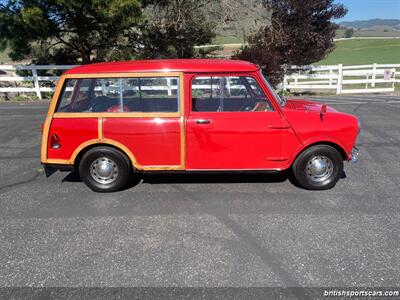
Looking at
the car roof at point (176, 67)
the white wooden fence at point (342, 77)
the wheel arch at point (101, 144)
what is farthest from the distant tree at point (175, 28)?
the wheel arch at point (101, 144)

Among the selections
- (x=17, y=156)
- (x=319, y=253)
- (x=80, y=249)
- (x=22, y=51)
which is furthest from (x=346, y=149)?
(x=22, y=51)

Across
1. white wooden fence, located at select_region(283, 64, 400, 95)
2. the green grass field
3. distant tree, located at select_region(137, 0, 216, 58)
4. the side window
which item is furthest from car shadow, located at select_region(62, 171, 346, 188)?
the green grass field

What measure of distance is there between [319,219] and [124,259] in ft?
7.06

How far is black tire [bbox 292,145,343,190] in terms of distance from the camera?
174 inches

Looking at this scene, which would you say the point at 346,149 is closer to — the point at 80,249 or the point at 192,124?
the point at 192,124

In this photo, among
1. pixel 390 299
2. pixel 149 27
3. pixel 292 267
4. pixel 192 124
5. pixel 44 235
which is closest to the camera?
pixel 390 299

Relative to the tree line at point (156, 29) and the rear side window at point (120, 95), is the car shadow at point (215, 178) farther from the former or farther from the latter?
the tree line at point (156, 29)

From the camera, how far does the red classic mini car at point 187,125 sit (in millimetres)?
4285

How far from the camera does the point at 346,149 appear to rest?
441cm

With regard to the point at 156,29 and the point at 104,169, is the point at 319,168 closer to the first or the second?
the point at 104,169

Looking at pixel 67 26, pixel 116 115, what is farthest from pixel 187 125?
pixel 67 26

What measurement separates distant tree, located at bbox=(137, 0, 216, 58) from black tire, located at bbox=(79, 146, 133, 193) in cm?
1384

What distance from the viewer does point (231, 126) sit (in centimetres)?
427

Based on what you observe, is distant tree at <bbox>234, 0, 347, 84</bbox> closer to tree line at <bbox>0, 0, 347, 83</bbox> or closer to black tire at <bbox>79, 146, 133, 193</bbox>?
tree line at <bbox>0, 0, 347, 83</bbox>
